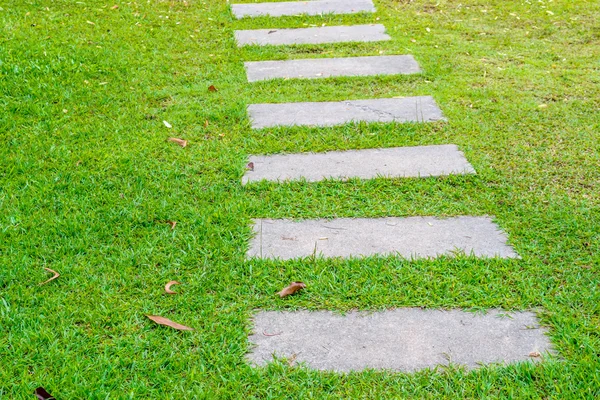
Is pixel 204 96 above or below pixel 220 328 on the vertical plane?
above

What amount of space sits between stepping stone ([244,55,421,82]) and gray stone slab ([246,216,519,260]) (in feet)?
7.15

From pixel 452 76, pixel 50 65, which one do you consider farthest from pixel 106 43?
pixel 452 76

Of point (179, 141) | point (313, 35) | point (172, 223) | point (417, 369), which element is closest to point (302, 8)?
point (313, 35)

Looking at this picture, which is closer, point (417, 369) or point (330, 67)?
point (417, 369)

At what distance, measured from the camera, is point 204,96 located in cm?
470

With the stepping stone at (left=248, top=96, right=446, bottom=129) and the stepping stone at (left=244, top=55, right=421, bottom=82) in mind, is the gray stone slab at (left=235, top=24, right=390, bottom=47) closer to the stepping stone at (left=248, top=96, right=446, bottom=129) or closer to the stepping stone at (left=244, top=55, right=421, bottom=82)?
the stepping stone at (left=244, top=55, right=421, bottom=82)

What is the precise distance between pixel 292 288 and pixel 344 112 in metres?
2.03

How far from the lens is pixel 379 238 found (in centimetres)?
308

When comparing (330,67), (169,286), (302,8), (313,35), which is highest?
(302,8)

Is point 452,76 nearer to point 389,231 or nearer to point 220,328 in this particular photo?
point 389,231

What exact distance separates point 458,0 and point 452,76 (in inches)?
93.2

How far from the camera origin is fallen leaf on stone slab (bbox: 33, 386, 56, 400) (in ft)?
7.23

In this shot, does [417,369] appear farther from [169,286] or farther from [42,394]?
[42,394]

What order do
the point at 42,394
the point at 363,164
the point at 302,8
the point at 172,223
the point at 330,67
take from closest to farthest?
1. the point at 42,394
2. the point at 172,223
3. the point at 363,164
4. the point at 330,67
5. the point at 302,8
